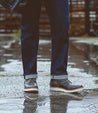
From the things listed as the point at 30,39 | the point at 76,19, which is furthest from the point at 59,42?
the point at 76,19

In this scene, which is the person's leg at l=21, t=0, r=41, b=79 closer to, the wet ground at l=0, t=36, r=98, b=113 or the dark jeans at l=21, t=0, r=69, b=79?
the dark jeans at l=21, t=0, r=69, b=79

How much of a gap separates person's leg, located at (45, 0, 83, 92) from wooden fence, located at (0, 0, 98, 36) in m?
8.53

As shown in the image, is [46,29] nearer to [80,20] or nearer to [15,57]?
[80,20]

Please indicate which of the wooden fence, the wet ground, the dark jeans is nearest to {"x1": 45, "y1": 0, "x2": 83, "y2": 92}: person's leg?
the dark jeans

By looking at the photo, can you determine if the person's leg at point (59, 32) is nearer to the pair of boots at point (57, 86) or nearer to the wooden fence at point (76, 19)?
the pair of boots at point (57, 86)

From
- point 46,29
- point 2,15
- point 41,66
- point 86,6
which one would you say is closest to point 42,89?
point 41,66

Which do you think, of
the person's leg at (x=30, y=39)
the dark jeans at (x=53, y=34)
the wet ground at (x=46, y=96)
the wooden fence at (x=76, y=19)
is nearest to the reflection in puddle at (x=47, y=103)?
the wet ground at (x=46, y=96)

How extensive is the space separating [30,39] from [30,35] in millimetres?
44

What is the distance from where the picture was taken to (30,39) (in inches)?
145

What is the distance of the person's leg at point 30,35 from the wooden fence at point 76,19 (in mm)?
8588

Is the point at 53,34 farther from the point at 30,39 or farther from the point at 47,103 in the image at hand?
the point at 47,103

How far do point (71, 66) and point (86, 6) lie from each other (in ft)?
30.1

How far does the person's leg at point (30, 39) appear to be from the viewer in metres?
3.62

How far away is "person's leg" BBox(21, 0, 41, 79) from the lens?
3.62 metres
